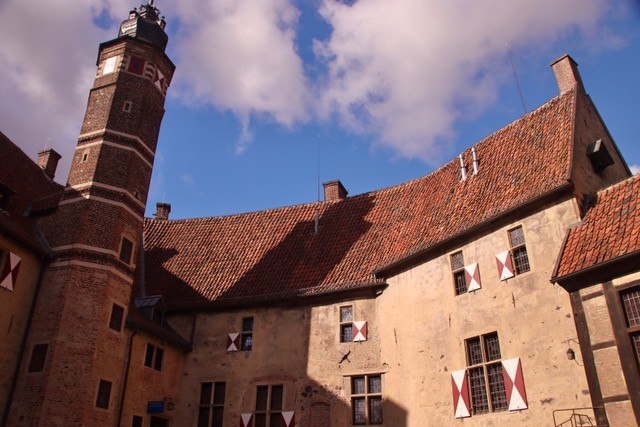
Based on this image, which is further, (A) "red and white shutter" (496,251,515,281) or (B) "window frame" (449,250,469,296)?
(B) "window frame" (449,250,469,296)

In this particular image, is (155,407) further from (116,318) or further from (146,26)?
(146,26)

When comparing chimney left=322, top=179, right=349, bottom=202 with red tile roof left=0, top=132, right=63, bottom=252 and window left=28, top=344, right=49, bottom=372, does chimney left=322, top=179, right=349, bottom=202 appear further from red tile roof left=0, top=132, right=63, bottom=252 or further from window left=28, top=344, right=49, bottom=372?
window left=28, top=344, right=49, bottom=372

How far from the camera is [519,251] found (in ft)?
44.9

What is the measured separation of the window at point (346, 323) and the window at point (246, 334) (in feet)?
10.6

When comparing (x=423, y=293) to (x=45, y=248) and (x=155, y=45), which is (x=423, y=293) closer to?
(x=45, y=248)

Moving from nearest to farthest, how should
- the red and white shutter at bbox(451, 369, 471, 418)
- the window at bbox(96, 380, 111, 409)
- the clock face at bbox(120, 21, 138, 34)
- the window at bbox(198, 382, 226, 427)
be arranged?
the red and white shutter at bbox(451, 369, 471, 418) → the window at bbox(96, 380, 111, 409) → the window at bbox(198, 382, 226, 427) → the clock face at bbox(120, 21, 138, 34)

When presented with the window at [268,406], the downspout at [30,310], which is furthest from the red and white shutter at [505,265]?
the downspout at [30,310]

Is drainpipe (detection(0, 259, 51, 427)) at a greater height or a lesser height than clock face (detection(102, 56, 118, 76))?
lesser

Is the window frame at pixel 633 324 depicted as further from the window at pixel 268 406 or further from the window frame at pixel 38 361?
the window frame at pixel 38 361

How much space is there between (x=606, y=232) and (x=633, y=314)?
1.96 metres

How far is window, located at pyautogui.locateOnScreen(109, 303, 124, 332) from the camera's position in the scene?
16.1 meters

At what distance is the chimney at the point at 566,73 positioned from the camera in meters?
16.5

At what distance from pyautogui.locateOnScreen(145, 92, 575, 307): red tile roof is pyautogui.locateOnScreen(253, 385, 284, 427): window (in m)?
3.00

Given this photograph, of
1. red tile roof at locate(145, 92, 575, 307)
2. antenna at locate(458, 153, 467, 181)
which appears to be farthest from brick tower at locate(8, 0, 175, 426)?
antenna at locate(458, 153, 467, 181)
